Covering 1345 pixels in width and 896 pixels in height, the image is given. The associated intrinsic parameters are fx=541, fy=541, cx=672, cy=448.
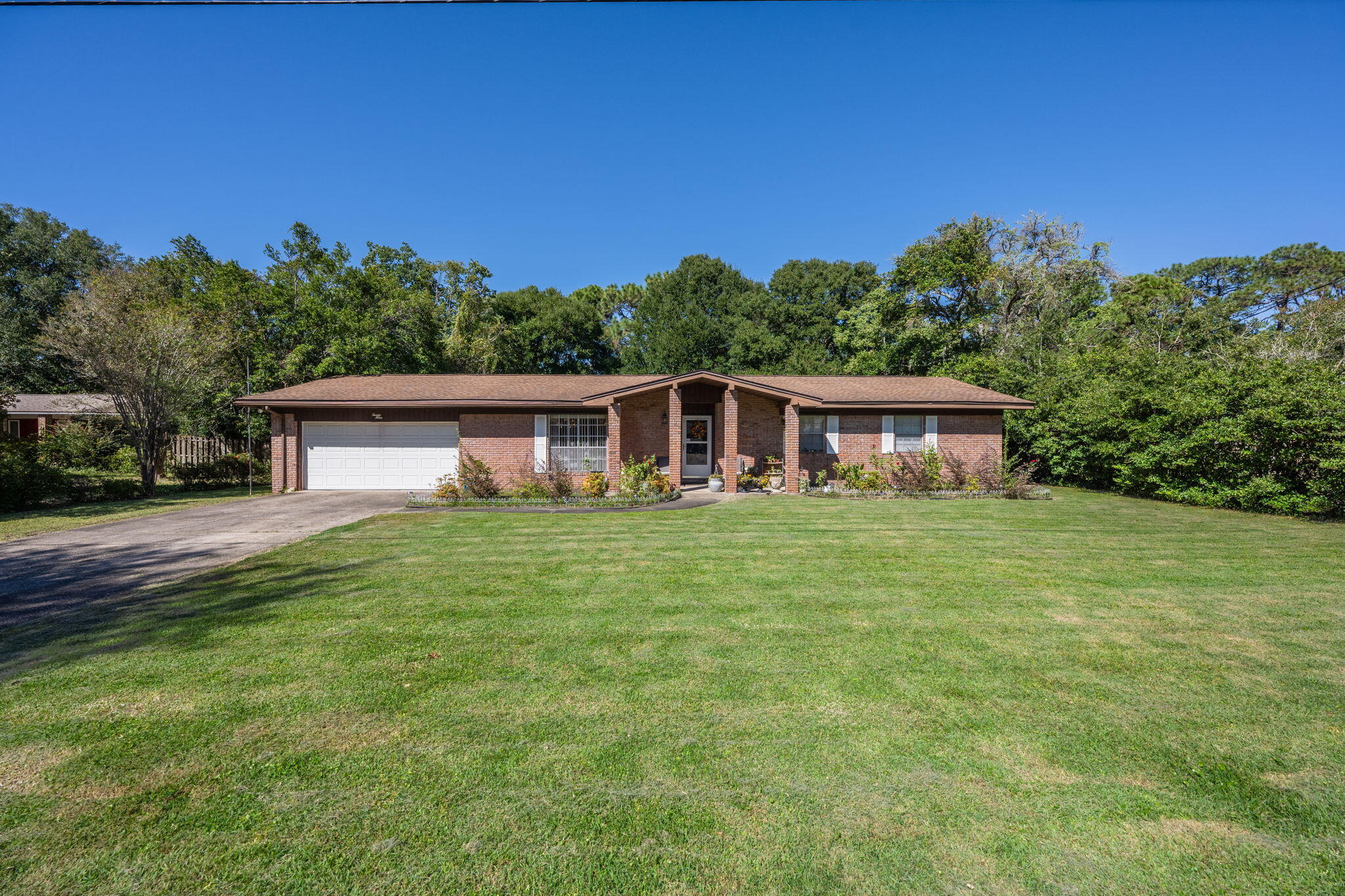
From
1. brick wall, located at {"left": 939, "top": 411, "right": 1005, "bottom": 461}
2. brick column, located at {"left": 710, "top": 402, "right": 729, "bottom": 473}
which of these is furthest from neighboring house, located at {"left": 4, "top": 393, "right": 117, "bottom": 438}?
brick wall, located at {"left": 939, "top": 411, "right": 1005, "bottom": 461}

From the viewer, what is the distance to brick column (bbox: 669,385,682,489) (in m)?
15.4

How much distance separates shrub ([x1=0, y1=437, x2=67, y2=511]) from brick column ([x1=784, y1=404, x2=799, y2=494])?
18.5 meters

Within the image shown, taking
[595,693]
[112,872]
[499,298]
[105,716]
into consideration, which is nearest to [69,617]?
[105,716]

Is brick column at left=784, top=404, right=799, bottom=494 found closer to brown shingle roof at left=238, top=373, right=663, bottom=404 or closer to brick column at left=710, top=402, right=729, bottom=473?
brick column at left=710, top=402, right=729, bottom=473

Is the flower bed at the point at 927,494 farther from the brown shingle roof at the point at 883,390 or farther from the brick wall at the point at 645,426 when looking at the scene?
the brick wall at the point at 645,426

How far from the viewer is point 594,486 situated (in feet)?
46.6

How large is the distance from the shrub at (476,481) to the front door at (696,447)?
6.24 m

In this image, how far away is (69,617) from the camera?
204 inches

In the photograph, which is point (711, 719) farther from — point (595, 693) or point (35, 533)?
point (35, 533)

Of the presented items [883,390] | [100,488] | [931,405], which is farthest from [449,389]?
[931,405]

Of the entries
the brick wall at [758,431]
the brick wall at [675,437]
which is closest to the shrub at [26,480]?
the brick wall at [675,437]

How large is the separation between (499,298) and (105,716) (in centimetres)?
3464

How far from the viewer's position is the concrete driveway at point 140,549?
6.00m

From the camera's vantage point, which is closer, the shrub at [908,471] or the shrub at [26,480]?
the shrub at [26,480]
